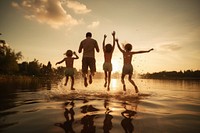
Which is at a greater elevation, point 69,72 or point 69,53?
point 69,53

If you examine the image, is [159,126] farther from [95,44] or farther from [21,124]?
[95,44]

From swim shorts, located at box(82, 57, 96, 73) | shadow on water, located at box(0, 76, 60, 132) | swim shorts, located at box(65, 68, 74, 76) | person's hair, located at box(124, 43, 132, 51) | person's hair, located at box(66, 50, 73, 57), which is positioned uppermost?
person's hair, located at box(124, 43, 132, 51)

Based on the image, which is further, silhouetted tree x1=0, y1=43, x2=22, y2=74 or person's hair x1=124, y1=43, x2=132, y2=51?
silhouetted tree x1=0, y1=43, x2=22, y2=74

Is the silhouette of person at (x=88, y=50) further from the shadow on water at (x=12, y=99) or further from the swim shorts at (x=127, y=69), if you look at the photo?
the shadow on water at (x=12, y=99)

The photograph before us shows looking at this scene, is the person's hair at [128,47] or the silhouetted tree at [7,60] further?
the silhouetted tree at [7,60]

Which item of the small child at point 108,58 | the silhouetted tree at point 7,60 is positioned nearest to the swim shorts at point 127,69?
the small child at point 108,58

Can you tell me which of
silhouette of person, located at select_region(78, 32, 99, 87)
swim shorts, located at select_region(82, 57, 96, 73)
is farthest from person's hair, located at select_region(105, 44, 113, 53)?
swim shorts, located at select_region(82, 57, 96, 73)

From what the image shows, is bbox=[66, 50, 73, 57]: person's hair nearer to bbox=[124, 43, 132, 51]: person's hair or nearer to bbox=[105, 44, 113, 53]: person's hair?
bbox=[105, 44, 113, 53]: person's hair

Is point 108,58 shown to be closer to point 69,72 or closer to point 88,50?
point 88,50

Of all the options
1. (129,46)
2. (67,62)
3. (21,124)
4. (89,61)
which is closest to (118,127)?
(21,124)

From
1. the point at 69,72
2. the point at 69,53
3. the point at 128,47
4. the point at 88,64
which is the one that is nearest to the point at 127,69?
the point at 128,47

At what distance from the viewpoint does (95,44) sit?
10336 mm

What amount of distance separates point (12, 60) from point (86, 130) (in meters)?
69.7

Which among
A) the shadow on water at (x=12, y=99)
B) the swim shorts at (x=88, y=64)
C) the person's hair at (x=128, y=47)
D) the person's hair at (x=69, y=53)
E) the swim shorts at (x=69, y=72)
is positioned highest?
the person's hair at (x=128, y=47)
